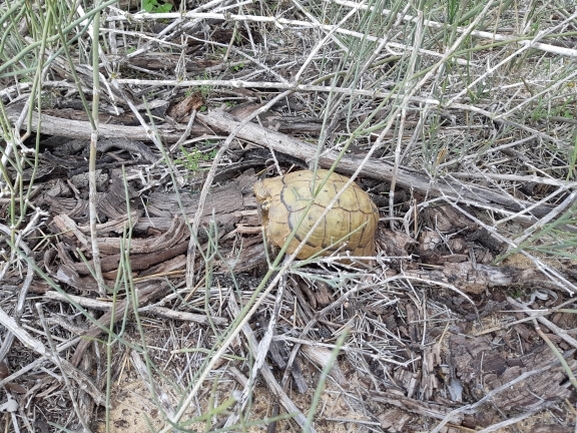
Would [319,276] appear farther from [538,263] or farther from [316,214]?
[538,263]

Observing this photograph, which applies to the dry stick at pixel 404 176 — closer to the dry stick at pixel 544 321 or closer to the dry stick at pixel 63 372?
the dry stick at pixel 544 321

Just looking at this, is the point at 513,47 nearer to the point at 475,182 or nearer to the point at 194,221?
the point at 475,182

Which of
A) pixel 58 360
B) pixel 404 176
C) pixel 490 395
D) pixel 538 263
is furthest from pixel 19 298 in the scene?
pixel 538 263

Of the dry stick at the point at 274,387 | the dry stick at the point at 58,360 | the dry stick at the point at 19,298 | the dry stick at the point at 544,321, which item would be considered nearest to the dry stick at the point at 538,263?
the dry stick at the point at 544,321

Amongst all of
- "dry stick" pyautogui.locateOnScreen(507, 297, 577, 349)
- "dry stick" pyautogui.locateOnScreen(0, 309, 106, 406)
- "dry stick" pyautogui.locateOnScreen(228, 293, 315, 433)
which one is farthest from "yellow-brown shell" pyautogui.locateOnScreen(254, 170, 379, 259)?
"dry stick" pyautogui.locateOnScreen(0, 309, 106, 406)

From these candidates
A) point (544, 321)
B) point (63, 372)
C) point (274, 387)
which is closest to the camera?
point (63, 372)
